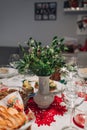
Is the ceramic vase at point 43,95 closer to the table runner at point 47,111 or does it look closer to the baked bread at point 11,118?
the table runner at point 47,111

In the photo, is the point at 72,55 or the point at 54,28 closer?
the point at 72,55

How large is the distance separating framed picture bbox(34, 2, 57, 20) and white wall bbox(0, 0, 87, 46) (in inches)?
2.7

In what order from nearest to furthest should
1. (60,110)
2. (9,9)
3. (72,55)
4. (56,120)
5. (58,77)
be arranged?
(56,120) < (60,110) < (58,77) < (72,55) < (9,9)

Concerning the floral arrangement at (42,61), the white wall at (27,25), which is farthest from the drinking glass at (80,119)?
the white wall at (27,25)

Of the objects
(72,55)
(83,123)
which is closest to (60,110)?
(83,123)

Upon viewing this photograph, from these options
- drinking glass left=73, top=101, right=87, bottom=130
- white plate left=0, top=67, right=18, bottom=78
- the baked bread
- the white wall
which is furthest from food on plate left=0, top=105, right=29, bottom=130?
the white wall

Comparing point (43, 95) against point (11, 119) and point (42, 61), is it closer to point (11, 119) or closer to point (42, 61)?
point (42, 61)

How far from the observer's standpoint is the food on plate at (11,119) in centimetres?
108

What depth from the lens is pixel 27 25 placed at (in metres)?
4.00

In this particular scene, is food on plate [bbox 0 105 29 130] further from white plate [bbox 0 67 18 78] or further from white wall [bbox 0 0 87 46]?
white wall [bbox 0 0 87 46]

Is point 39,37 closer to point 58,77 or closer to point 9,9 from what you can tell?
point 9,9

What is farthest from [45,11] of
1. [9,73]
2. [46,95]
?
[46,95]

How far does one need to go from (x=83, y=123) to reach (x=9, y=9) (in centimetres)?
318

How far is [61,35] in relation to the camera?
3920mm
